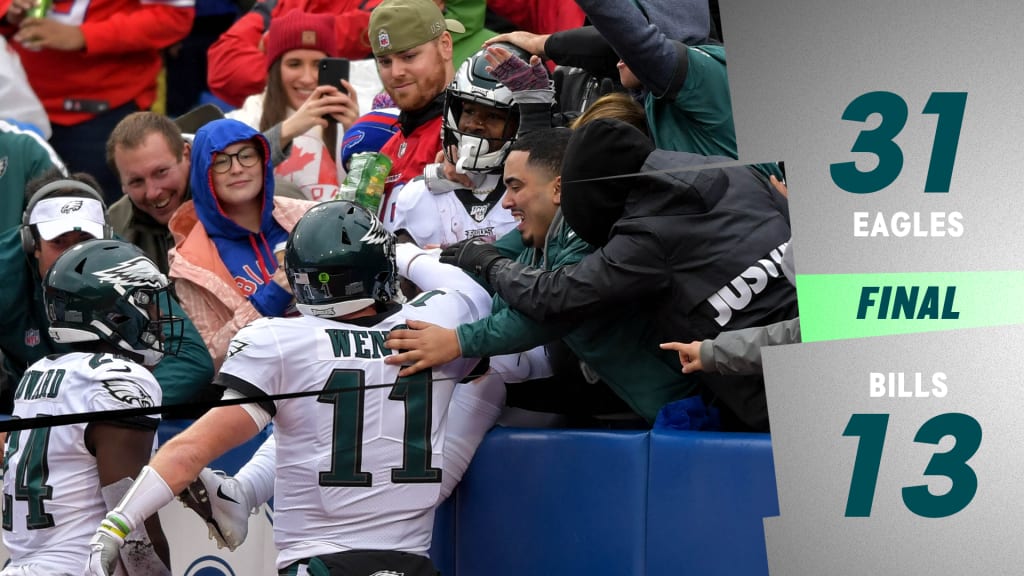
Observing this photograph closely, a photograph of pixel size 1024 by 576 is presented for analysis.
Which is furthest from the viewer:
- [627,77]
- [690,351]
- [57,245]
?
[57,245]

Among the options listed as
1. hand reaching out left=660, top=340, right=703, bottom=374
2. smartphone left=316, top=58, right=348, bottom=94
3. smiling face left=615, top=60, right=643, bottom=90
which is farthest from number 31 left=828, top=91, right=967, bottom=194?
smartphone left=316, top=58, right=348, bottom=94

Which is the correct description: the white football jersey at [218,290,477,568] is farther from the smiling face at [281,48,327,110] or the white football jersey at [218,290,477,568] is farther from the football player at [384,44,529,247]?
the smiling face at [281,48,327,110]

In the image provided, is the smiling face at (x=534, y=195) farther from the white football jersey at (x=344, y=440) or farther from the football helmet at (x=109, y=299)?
the football helmet at (x=109, y=299)

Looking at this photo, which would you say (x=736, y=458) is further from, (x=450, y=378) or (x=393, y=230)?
(x=393, y=230)

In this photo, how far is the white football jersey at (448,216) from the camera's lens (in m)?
5.22

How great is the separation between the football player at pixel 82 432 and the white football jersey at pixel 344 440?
0.45 metres

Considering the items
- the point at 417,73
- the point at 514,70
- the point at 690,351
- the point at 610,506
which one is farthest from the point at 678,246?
the point at 417,73

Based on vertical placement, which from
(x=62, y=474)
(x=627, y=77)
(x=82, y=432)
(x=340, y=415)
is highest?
(x=627, y=77)

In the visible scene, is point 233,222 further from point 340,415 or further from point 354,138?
point 340,415

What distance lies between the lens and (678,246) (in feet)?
12.9

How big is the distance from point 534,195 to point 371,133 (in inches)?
74.0

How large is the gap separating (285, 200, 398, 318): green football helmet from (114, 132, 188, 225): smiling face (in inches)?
79.9

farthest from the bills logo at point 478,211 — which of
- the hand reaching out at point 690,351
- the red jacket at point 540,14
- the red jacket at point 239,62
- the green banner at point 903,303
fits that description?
the green banner at point 903,303

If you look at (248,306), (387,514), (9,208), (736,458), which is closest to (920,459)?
(736,458)
